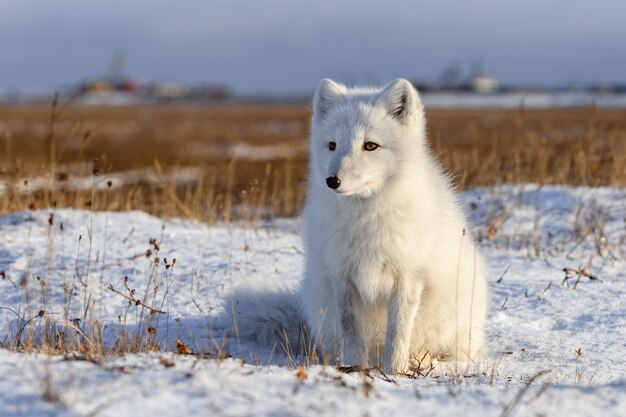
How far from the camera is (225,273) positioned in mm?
5973

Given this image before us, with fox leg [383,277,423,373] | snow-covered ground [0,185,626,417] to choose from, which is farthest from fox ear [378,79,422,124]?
snow-covered ground [0,185,626,417]

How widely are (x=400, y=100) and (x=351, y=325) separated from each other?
1.31m

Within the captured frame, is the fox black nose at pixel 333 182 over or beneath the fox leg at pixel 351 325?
over

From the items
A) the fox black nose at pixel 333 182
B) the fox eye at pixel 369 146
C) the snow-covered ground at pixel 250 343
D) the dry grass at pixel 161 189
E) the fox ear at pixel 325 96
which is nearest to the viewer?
the snow-covered ground at pixel 250 343

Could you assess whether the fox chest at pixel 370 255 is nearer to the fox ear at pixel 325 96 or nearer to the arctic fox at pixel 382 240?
the arctic fox at pixel 382 240

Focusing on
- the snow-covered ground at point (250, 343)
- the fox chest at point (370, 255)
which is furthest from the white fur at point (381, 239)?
the snow-covered ground at point (250, 343)

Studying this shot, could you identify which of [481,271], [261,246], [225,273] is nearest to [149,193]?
[261,246]

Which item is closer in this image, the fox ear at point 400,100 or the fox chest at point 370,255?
the fox chest at point 370,255

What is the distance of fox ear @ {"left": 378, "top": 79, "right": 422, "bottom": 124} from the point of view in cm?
420

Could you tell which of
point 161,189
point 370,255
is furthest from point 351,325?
point 161,189

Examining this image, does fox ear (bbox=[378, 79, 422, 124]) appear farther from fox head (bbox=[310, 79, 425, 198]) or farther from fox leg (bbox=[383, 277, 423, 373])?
fox leg (bbox=[383, 277, 423, 373])

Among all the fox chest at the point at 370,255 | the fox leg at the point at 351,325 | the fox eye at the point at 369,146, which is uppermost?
the fox eye at the point at 369,146

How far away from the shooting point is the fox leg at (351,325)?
13.8ft

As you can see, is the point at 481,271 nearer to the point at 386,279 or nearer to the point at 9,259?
the point at 386,279
